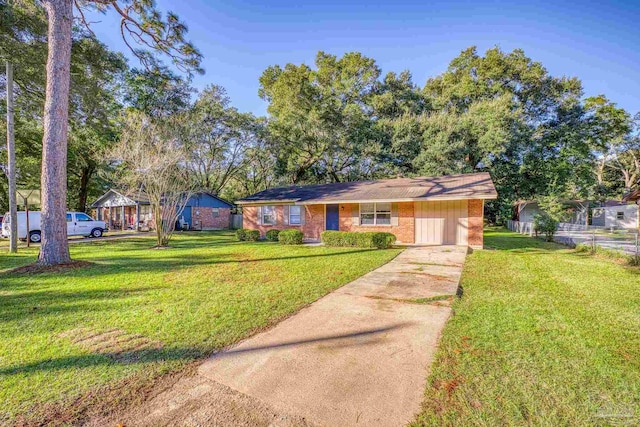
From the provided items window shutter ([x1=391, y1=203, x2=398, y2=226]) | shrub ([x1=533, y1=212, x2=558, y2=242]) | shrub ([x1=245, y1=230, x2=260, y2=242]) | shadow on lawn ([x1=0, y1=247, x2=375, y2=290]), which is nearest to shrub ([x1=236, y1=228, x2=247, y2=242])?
shrub ([x1=245, y1=230, x2=260, y2=242])

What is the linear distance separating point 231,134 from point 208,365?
24611mm

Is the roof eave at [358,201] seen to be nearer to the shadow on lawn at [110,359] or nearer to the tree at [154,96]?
the tree at [154,96]

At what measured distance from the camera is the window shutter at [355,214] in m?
14.4

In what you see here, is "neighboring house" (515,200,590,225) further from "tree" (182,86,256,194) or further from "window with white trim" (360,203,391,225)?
"tree" (182,86,256,194)

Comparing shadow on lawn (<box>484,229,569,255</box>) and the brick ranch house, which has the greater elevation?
the brick ranch house

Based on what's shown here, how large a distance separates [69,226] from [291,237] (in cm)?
1384

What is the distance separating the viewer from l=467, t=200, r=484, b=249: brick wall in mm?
11984

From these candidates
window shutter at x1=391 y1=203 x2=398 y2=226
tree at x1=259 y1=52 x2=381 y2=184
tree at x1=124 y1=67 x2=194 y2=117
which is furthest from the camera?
tree at x1=259 y1=52 x2=381 y2=184

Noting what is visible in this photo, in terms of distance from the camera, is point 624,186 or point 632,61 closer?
point 632,61

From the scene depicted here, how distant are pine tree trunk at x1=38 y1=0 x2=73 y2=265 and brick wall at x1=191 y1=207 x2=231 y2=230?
16.8 meters

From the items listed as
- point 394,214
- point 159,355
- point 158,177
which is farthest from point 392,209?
point 159,355

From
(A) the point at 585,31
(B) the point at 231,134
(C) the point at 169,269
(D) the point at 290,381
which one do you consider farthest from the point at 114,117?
(A) the point at 585,31

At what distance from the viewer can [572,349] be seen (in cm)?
325

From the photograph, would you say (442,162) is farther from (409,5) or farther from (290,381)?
(290,381)
